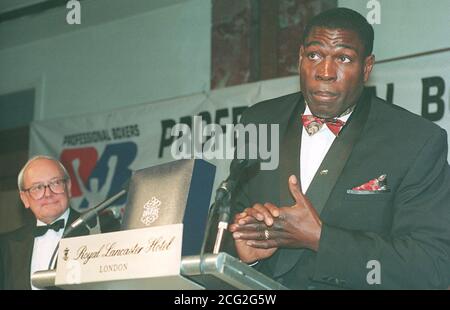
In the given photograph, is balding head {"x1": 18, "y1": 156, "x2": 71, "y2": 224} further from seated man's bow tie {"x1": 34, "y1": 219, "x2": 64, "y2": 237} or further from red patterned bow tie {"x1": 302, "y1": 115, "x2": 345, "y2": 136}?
red patterned bow tie {"x1": 302, "y1": 115, "x2": 345, "y2": 136}

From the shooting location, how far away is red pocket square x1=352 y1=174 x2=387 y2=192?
2.40 meters

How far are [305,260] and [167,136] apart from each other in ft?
9.91

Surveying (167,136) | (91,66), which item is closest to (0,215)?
(91,66)

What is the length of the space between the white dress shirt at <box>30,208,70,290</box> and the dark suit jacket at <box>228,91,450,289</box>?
1316 mm

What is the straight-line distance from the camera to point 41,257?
3.68 metres

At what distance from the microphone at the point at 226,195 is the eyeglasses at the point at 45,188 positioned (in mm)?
1638

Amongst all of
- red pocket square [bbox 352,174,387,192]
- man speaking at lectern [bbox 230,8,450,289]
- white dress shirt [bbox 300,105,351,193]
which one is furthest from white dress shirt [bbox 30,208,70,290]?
red pocket square [bbox 352,174,387,192]

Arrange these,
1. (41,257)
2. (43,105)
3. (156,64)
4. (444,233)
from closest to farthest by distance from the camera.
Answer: (444,233)
(41,257)
(156,64)
(43,105)

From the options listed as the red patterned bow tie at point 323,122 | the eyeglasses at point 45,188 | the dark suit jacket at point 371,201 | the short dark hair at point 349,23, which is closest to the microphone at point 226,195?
the dark suit jacket at point 371,201

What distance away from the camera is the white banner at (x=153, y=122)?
14.2 feet

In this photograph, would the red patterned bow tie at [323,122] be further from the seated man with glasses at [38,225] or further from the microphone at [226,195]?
the seated man with glasses at [38,225]

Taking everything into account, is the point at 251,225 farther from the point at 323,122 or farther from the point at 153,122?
the point at 153,122

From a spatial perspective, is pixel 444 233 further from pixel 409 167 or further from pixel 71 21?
pixel 71 21

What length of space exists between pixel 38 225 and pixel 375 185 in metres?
1.90
